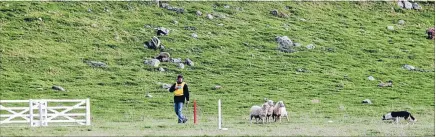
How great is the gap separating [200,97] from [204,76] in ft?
22.3

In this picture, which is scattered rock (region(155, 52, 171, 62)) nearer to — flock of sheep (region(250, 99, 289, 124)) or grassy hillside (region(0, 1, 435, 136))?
grassy hillside (region(0, 1, 435, 136))

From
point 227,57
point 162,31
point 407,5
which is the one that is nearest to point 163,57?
point 227,57

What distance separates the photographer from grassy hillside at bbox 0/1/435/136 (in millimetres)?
62594

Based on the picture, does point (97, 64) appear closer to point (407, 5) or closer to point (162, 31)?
point (162, 31)

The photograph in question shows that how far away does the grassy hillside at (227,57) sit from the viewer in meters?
62.6

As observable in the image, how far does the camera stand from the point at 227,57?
251ft

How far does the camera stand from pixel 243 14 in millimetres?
90312

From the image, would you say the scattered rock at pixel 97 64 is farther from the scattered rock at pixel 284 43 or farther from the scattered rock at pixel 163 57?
the scattered rock at pixel 284 43

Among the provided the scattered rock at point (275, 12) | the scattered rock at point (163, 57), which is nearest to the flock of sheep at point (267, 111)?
the scattered rock at point (163, 57)

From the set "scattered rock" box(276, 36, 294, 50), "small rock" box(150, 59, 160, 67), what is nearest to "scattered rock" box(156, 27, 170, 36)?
"small rock" box(150, 59, 160, 67)

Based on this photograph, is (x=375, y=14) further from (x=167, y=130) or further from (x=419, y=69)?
(x=167, y=130)

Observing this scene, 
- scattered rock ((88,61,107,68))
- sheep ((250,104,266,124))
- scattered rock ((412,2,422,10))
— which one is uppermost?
scattered rock ((412,2,422,10))

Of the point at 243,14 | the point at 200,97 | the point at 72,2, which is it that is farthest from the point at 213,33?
the point at 200,97

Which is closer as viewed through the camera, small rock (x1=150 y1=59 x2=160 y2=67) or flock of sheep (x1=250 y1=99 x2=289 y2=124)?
flock of sheep (x1=250 y1=99 x2=289 y2=124)
